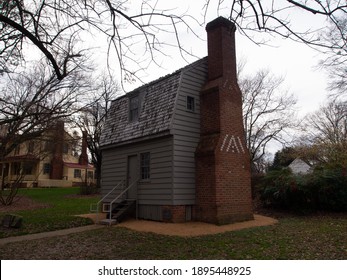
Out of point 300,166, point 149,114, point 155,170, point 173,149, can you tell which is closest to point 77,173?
point 300,166

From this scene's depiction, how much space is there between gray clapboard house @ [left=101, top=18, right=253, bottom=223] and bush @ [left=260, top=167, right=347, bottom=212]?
11.9 ft

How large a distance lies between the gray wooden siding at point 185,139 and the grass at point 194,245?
2.93m

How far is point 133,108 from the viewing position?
15.9 m

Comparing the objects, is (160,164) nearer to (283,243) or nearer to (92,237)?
(92,237)

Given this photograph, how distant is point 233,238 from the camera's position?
945 centimetres

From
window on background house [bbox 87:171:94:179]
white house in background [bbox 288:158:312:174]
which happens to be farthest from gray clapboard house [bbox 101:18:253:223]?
window on background house [bbox 87:171:94:179]

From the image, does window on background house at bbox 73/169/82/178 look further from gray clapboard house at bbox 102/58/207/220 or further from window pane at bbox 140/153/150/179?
window pane at bbox 140/153/150/179

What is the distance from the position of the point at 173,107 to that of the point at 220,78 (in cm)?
258

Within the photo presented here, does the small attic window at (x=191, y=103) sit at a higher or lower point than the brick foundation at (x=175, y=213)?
higher

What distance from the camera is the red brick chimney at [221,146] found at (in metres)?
12.5

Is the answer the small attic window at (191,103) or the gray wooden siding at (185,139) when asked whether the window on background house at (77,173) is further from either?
the gray wooden siding at (185,139)

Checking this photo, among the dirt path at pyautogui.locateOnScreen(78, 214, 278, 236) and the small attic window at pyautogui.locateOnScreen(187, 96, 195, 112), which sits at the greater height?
the small attic window at pyautogui.locateOnScreen(187, 96, 195, 112)

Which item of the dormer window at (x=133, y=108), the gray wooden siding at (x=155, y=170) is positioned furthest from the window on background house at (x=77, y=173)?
the dormer window at (x=133, y=108)

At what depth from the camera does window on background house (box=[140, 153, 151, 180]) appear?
1403 cm
